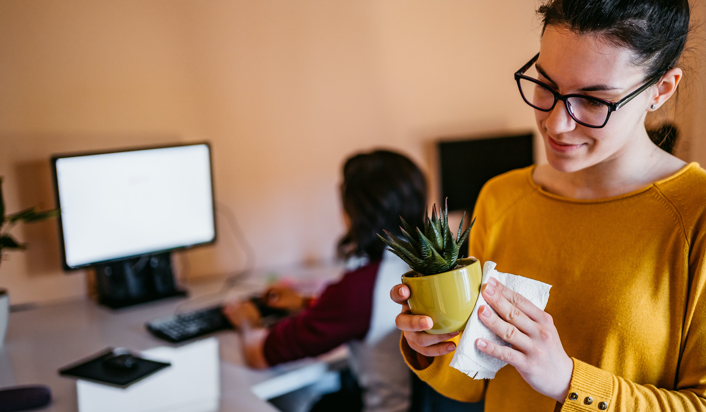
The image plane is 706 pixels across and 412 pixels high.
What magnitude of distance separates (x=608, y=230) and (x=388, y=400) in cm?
84

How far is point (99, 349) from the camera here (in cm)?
158

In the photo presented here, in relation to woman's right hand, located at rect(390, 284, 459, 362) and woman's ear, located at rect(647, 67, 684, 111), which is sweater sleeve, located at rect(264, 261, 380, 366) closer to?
woman's right hand, located at rect(390, 284, 459, 362)

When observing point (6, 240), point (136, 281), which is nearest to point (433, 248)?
point (6, 240)

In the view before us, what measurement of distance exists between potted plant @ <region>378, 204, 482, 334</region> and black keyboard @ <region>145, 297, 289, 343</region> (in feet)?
3.48

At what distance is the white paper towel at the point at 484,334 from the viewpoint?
74 centimetres

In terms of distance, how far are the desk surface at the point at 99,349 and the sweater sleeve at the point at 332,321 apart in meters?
0.07

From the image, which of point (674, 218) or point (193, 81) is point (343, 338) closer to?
point (674, 218)

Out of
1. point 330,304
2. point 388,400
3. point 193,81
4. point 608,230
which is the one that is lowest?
point 388,400

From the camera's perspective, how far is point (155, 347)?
5.19 ft

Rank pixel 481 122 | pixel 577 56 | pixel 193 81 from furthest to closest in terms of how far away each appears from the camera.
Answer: pixel 481 122 → pixel 193 81 → pixel 577 56

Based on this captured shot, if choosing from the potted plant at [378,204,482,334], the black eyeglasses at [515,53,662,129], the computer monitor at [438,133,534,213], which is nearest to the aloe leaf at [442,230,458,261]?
the potted plant at [378,204,482,334]

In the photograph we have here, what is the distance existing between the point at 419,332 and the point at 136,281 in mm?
1435

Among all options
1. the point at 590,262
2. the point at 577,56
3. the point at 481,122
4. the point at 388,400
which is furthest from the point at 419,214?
the point at 481,122

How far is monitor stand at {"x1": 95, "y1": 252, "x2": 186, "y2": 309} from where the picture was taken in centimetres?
190
